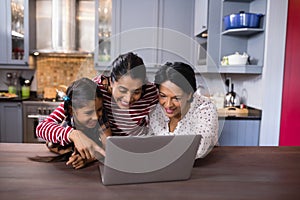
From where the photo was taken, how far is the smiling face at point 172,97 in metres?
0.99

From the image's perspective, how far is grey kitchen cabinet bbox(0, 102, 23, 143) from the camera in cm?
316

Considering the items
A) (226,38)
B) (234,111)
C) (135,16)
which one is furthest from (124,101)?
(135,16)

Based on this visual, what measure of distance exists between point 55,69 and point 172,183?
3.12 m

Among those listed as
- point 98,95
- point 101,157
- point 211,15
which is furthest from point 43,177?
point 211,15

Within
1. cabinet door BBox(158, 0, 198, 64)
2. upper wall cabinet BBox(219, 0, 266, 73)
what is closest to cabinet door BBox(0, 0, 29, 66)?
cabinet door BBox(158, 0, 198, 64)

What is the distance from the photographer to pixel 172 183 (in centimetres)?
88

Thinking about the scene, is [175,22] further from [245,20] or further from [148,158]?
[148,158]

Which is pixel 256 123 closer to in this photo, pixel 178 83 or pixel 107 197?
pixel 178 83

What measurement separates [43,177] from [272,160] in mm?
852

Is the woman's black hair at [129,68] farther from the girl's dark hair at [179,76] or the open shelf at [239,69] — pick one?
the open shelf at [239,69]

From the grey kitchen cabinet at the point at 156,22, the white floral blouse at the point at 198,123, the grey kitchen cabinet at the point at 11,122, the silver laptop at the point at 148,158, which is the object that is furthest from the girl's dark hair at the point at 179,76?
the grey kitchen cabinet at the point at 11,122

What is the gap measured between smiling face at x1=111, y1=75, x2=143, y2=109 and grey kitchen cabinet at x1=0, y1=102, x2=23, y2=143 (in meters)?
2.50

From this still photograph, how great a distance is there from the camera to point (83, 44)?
3582 mm

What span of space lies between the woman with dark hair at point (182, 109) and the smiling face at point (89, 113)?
23cm
